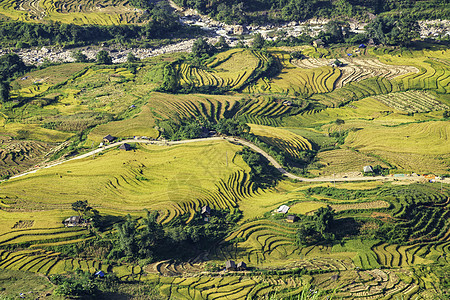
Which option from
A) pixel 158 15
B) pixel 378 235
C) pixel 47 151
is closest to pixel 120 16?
pixel 158 15

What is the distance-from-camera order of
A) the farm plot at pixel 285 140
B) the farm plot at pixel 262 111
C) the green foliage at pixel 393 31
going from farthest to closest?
the green foliage at pixel 393 31 → the farm plot at pixel 262 111 → the farm plot at pixel 285 140

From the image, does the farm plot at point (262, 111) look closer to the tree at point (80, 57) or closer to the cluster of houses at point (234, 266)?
the cluster of houses at point (234, 266)

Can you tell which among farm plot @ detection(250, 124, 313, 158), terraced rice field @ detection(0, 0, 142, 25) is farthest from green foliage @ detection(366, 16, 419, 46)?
terraced rice field @ detection(0, 0, 142, 25)

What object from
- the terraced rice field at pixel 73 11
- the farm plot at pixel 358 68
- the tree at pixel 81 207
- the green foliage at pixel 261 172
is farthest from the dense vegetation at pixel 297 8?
the tree at pixel 81 207

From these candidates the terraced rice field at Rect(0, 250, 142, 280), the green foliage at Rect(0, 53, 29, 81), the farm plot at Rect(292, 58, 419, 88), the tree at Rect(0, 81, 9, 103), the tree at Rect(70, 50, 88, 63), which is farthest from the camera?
the tree at Rect(70, 50, 88, 63)

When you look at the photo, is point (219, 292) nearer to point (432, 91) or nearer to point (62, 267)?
point (62, 267)

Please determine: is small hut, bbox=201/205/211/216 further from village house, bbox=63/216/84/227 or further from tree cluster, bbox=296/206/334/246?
village house, bbox=63/216/84/227
